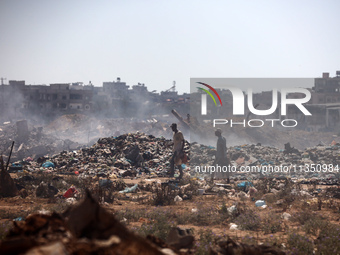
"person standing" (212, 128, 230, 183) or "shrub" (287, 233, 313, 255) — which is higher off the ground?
"person standing" (212, 128, 230, 183)

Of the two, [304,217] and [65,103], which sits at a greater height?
[65,103]

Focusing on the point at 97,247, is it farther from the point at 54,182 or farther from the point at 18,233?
the point at 54,182

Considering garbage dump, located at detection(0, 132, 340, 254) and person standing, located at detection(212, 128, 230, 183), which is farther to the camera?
person standing, located at detection(212, 128, 230, 183)

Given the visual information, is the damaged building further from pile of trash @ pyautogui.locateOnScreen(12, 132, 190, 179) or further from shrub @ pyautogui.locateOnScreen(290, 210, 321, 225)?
shrub @ pyautogui.locateOnScreen(290, 210, 321, 225)

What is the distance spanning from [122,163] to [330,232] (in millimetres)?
10759

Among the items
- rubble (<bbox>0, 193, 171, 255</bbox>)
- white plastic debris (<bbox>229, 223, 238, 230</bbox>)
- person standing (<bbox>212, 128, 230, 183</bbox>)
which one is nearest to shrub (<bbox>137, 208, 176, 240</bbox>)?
white plastic debris (<bbox>229, 223, 238, 230</bbox>)

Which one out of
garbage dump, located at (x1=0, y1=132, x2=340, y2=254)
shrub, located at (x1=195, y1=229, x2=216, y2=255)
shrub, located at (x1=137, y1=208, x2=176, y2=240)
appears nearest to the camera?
garbage dump, located at (x1=0, y1=132, x2=340, y2=254)

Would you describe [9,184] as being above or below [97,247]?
below

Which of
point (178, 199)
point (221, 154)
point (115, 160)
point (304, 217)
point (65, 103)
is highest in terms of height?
point (65, 103)

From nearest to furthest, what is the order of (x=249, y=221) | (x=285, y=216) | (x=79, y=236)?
(x=79, y=236) → (x=249, y=221) → (x=285, y=216)

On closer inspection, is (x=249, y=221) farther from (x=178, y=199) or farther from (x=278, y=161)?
(x=278, y=161)

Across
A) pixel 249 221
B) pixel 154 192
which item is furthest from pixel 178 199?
pixel 249 221

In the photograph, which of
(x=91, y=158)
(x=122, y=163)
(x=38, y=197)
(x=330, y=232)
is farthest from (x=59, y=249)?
(x=91, y=158)

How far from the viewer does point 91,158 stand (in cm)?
1645
